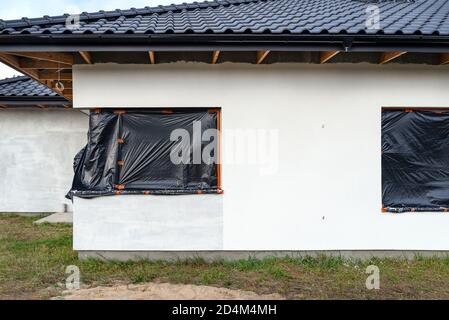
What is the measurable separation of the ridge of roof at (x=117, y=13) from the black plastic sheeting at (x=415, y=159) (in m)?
3.81

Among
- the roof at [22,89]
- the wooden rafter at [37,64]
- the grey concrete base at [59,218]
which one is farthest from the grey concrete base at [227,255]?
the roof at [22,89]

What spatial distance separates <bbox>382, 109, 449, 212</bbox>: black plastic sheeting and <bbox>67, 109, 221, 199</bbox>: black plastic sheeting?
96.2 inches

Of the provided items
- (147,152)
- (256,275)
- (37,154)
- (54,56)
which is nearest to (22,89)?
(37,154)

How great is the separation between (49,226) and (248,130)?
17.6 feet

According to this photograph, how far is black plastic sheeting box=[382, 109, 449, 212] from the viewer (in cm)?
579

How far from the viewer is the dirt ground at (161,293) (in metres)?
4.30

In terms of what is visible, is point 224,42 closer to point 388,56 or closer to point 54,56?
point 388,56


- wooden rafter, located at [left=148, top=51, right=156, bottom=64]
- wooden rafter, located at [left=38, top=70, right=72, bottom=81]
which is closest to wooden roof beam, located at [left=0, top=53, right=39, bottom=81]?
wooden rafter, located at [left=38, top=70, right=72, bottom=81]

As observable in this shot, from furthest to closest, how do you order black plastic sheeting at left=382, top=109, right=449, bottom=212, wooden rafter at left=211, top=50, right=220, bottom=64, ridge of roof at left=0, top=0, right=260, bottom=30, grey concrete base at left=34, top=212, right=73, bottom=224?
1. grey concrete base at left=34, top=212, right=73, bottom=224
2. black plastic sheeting at left=382, top=109, right=449, bottom=212
3. wooden rafter at left=211, top=50, right=220, bottom=64
4. ridge of roof at left=0, top=0, right=260, bottom=30

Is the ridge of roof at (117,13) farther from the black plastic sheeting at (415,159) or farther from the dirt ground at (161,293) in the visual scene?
the black plastic sheeting at (415,159)

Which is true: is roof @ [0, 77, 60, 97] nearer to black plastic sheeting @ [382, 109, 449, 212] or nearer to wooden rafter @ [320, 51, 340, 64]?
wooden rafter @ [320, 51, 340, 64]

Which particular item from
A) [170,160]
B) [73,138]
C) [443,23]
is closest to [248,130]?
[170,160]

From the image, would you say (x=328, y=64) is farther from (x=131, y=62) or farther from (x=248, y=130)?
(x=131, y=62)

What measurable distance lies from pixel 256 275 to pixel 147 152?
2.21 m
